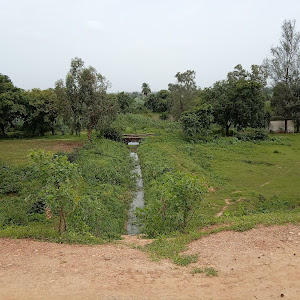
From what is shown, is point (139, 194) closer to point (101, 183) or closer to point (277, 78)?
point (101, 183)

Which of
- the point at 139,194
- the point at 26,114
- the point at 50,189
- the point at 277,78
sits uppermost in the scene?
the point at 277,78

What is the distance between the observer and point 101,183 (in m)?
18.0

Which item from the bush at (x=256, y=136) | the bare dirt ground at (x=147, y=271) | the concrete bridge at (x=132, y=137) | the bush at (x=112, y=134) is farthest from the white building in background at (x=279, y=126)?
the bare dirt ground at (x=147, y=271)

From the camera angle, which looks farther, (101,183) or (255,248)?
(101,183)

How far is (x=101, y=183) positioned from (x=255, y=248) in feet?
A: 40.0

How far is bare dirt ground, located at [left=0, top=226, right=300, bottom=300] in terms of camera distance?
17.6 feet

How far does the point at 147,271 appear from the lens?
247 inches

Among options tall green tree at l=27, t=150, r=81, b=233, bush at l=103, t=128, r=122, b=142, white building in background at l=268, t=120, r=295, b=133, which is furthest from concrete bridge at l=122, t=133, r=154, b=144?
tall green tree at l=27, t=150, r=81, b=233

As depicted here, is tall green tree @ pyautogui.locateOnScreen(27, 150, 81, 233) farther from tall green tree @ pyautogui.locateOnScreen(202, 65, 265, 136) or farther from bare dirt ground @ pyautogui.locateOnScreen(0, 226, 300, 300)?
tall green tree @ pyautogui.locateOnScreen(202, 65, 265, 136)

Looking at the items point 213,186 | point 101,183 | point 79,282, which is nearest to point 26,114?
point 101,183

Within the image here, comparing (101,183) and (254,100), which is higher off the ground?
(254,100)

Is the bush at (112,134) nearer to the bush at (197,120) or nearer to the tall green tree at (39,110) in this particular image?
the tall green tree at (39,110)

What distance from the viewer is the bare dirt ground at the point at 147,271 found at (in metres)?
5.37

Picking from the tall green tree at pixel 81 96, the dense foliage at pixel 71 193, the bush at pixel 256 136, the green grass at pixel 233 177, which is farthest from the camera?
the bush at pixel 256 136
